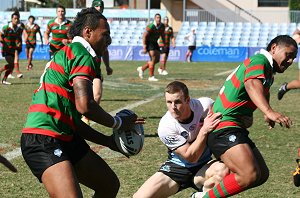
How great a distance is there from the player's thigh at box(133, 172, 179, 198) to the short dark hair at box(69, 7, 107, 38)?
1675mm

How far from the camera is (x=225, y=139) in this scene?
19.5ft

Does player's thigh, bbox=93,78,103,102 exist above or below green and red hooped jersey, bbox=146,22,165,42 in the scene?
above

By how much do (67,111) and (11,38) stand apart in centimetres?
1548

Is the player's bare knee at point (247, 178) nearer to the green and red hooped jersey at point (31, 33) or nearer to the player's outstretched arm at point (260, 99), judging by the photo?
the player's outstretched arm at point (260, 99)

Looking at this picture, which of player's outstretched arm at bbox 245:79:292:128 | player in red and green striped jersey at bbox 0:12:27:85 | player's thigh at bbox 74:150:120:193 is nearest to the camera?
player's thigh at bbox 74:150:120:193

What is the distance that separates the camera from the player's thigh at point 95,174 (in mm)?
5340

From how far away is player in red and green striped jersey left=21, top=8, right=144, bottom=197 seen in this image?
485 cm

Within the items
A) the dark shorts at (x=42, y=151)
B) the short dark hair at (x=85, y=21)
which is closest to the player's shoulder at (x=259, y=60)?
the short dark hair at (x=85, y=21)

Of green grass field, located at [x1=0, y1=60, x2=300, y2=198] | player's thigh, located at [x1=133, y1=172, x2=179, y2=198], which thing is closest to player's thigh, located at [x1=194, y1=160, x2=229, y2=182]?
player's thigh, located at [x1=133, y1=172, x2=179, y2=198]

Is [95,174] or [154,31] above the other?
[95,174]

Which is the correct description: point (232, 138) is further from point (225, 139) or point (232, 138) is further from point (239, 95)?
point (239, 95)

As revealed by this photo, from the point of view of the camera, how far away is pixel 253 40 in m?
38.4

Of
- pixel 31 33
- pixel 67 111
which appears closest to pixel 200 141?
pixel 67 111

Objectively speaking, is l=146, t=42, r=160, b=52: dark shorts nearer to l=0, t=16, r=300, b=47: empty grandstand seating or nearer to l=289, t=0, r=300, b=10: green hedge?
l=0, t=16, r=300, b=47: empty grandstand seating
